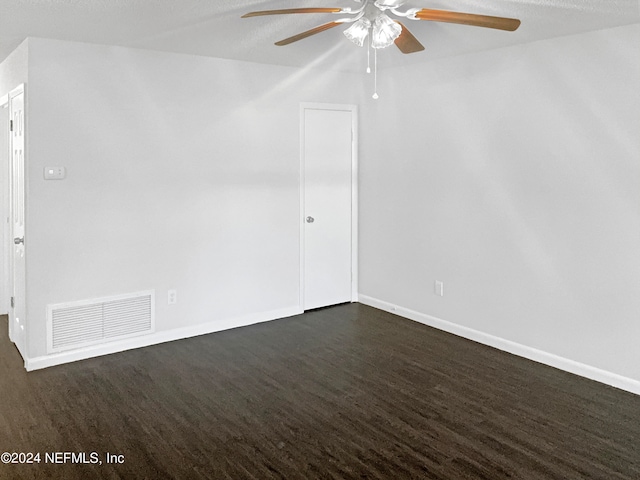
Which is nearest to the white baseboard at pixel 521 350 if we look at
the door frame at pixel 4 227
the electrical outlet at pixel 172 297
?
the electrical outlet at pixel 172 297

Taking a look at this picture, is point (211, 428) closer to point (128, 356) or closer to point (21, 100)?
point (128, 356)

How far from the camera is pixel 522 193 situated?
4125 millimetres

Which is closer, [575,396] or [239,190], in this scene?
[575,396]

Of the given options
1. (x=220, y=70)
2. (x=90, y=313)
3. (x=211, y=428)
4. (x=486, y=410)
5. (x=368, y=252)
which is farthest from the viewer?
(x=368, y=252)

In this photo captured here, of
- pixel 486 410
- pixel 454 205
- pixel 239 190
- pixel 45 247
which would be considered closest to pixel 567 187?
pixel 454 205

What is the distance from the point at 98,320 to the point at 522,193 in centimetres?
343

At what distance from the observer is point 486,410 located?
3287 millimetres

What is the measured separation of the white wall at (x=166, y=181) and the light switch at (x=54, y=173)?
40 millimetres

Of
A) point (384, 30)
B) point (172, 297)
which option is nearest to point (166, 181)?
point (172, 297)

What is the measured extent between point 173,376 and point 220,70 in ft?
8.46

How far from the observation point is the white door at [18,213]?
3979 millimetres

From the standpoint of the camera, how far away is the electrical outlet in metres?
4.53

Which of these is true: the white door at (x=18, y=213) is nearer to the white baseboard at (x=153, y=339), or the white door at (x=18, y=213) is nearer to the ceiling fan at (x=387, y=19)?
the white baseboard at (x=153, y=339)

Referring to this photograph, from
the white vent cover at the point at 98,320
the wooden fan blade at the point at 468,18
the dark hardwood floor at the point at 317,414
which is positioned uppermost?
the wooden fan blade at the point at 468,18
